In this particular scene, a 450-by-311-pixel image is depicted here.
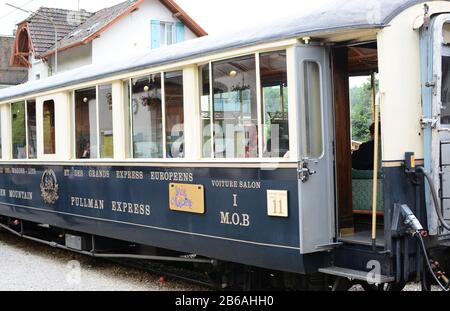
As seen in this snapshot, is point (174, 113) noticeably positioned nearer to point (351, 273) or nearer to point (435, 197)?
point (351, 273)

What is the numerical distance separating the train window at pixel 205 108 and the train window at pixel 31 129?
3954 mm

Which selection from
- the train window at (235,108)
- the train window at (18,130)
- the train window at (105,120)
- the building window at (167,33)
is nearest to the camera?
the train window at (235,108)

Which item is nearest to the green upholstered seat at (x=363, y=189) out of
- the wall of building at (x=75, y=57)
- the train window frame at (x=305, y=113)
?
the train window frame at (x=305, y=113)

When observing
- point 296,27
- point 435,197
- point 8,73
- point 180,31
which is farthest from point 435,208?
point 8,73

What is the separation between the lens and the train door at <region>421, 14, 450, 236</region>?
534 centimetres

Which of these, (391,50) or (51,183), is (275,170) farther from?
(51,183)

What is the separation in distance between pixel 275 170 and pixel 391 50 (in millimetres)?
1396

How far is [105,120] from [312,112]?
318 centimetres

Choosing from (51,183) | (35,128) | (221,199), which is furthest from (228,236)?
(35,128)

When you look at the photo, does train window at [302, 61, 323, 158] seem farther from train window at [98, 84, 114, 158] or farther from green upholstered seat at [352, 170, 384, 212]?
train window at [98, 84, 114, 158]

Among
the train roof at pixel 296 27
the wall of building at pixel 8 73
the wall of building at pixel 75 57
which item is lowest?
the train roof at pixel 296 27

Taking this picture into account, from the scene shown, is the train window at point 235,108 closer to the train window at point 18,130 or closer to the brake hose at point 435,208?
the brake hose at point 435,208

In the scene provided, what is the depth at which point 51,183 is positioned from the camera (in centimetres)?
909

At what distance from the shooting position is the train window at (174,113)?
6.77 m
